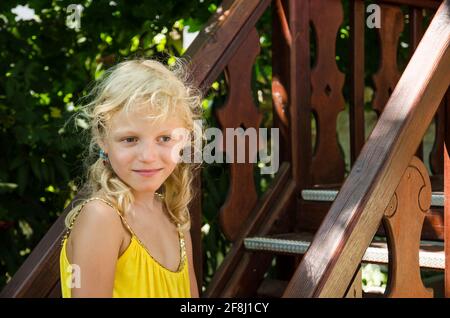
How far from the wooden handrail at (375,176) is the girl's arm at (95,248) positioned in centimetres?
42

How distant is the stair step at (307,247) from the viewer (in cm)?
257

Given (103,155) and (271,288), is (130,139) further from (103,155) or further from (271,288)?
(271,288)

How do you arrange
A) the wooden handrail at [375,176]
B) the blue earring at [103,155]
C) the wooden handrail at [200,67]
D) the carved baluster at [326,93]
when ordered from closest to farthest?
1. the wooden handrail at [375,176]
2. the blue earring at [103,155]
3. the wooden handrail at [200,67]
4. the carved baluster at [326,93]

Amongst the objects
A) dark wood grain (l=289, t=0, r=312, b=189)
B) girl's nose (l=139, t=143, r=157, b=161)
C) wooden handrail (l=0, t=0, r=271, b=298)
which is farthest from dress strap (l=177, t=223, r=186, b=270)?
dark wood grain (l=289, t=0, r=312, b=189)

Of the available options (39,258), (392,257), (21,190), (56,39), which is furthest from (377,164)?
(56,39)

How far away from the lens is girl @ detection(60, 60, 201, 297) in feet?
6.19

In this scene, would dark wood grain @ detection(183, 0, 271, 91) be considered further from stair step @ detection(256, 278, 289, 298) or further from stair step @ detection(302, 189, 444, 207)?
stair step @ detection(256, 278, 289, 298)

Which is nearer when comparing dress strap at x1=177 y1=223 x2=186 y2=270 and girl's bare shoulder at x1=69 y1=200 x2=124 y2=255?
girl's bare shoulder at x1=69 y1=200 x2=124 y2=255

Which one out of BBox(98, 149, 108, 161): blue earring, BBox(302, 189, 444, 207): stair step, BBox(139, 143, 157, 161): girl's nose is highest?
BBox(302, 189, 444, 207): stair step

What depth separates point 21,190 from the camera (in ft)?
13.0

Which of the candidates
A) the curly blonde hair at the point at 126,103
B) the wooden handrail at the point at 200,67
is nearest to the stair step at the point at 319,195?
the wooden handrail at the point at 200,67

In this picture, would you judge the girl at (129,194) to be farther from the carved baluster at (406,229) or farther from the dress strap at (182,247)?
Answer: the carved baluster at (406,229)

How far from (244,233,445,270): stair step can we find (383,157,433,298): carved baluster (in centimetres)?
33
